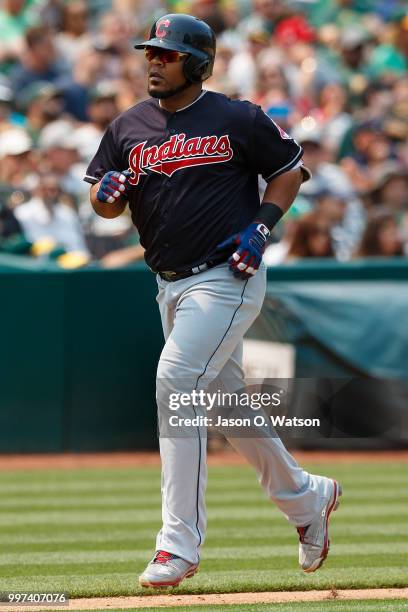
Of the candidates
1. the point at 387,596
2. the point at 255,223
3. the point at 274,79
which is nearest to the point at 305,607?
the point at 387,596

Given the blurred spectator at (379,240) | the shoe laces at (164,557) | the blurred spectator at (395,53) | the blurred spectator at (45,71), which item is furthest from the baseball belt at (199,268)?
the blurred spectator at (395,53)

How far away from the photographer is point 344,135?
13.8m

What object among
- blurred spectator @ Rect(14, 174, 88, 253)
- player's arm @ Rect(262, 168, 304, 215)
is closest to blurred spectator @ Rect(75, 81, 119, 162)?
blurred spectator @ Rect(14, 174, 88, 253)

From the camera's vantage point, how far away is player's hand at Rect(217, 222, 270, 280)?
4.74 metres

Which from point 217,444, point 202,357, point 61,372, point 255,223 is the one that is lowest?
point 217,444

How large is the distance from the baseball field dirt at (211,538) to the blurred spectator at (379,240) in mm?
1946

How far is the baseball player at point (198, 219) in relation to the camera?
15.4 feet

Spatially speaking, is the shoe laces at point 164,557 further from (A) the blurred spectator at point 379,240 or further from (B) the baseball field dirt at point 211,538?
(A) the blurred spectator at point 379,240

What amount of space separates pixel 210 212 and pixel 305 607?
4.95 feet

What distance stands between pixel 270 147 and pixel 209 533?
245 cm

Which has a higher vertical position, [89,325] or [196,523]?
[196,523]

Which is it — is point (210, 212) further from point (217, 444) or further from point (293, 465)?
point (217, 444)

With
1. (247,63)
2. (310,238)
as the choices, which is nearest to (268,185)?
(310,238)

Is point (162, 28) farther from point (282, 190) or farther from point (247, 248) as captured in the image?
point (247, 248)
